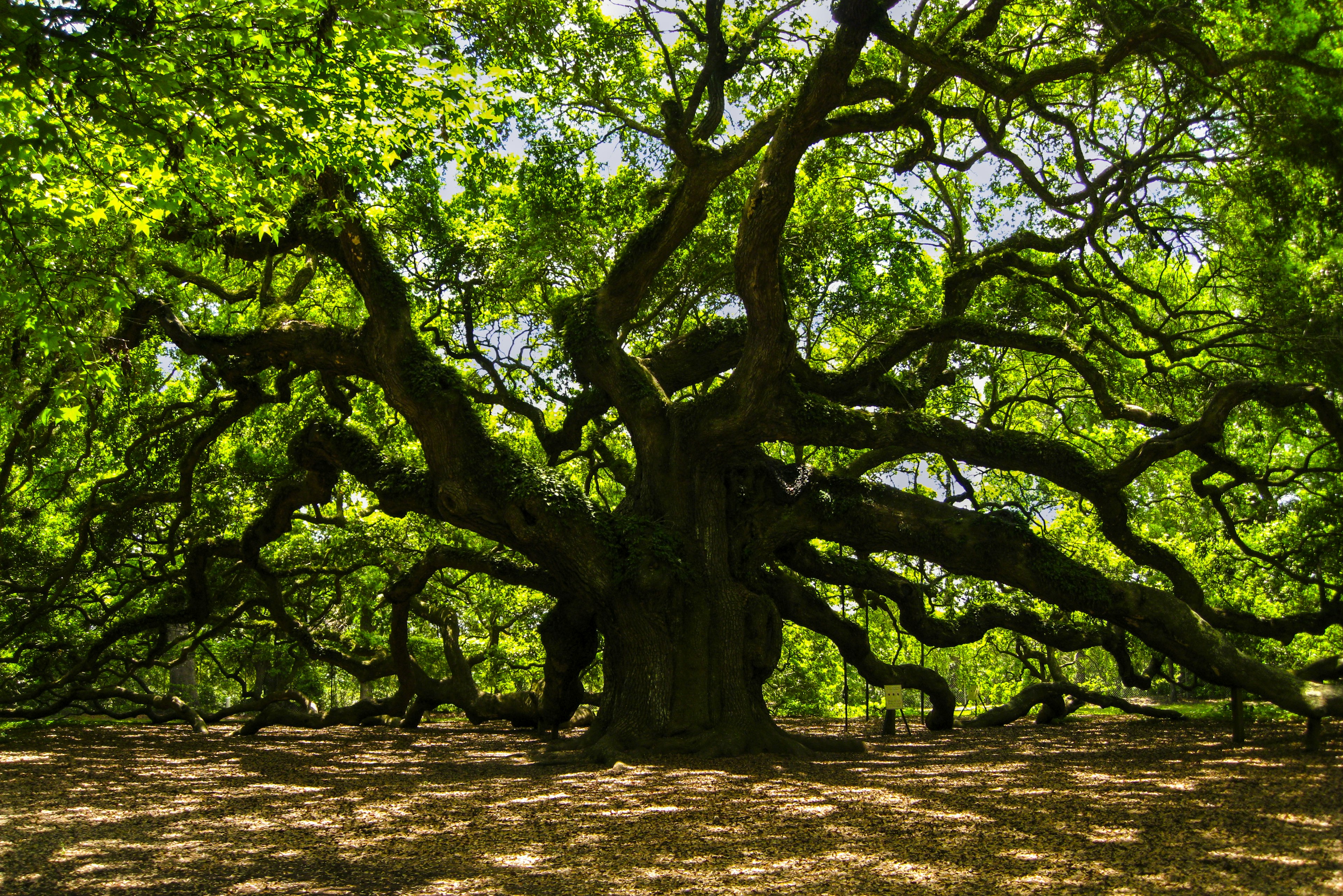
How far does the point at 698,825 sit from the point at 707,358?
7.21 m

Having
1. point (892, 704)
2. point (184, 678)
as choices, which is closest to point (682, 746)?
point (892, 704)

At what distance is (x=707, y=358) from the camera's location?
456 inches

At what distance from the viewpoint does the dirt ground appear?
3.97m

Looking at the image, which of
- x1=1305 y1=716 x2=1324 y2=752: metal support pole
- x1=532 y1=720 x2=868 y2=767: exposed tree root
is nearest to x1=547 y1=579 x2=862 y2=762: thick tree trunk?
x1=532 y1=720 x2=868 y2=767: exposed tree root

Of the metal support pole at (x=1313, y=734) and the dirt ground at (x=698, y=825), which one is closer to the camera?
the dirt ground at (x=698, y=825)

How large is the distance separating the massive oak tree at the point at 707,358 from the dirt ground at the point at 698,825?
1.66 m

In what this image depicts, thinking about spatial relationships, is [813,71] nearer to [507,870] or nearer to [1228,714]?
[507,870]

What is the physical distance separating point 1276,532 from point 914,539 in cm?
590

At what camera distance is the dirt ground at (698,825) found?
13.0 ft

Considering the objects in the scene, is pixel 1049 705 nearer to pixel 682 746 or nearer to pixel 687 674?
pixel 687 674

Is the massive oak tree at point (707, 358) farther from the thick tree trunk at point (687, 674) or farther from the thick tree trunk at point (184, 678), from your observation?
the thick tree trunk at point (184, 678)

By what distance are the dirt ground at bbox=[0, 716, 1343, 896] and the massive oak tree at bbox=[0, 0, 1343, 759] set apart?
1.66 m

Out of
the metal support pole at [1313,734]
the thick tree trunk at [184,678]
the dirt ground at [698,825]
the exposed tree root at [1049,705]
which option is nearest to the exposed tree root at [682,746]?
the dirt ground at [698,825]

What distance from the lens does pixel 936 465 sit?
1449cm
